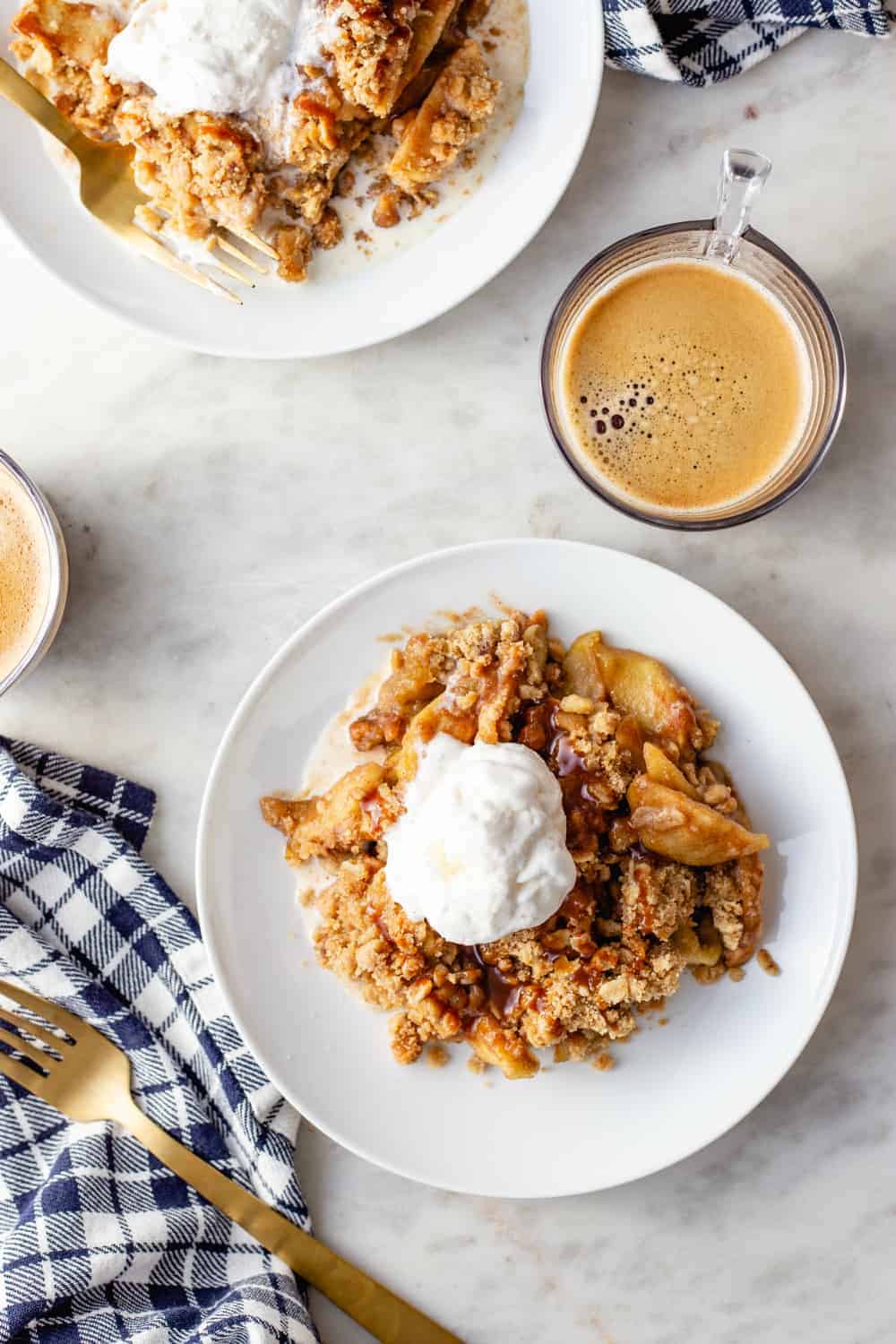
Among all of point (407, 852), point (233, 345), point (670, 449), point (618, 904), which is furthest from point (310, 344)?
point (618, 904)

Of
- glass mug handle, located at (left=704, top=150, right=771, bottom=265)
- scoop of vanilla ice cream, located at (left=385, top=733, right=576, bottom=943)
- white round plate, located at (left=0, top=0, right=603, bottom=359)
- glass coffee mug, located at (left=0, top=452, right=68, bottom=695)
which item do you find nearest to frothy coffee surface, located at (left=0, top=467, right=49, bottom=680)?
glass coffee mug, located at (left=0, top=452, right=68, bottom=695)

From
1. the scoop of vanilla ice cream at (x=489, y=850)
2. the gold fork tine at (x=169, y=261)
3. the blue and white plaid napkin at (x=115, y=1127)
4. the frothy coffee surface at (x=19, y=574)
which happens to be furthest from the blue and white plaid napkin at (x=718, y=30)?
the blue and white plaid napkin at (x=115, y=1127)

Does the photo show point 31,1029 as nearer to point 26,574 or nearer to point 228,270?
point 26,574

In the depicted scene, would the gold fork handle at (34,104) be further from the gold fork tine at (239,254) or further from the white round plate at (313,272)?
the gold fork tine at (239,254)

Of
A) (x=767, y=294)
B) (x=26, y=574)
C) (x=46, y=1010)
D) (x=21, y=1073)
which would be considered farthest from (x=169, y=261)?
(x=21, y=1073)

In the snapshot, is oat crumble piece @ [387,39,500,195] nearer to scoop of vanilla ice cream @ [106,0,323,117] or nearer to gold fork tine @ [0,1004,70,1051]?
scoop of vanilla ice cream @ [106,0,323,117]

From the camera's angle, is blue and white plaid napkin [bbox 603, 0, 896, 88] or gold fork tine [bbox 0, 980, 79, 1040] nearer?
blue and white plaid napkin [bbox 603, 0, 896, 88]

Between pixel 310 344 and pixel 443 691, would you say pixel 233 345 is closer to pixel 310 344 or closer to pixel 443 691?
pixel 310 344
